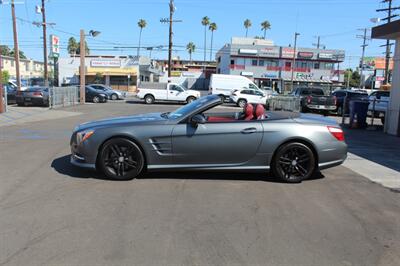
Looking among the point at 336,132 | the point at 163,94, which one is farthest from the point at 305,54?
the point at 336,132

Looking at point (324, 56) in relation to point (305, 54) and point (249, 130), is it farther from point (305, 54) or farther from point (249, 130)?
point (249, 130)

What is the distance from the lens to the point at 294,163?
22.5 feet

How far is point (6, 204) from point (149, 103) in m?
28.7

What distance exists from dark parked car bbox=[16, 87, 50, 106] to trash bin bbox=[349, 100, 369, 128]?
705 inches

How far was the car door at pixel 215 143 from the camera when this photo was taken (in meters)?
6.68

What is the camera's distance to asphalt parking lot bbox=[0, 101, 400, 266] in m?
3.98

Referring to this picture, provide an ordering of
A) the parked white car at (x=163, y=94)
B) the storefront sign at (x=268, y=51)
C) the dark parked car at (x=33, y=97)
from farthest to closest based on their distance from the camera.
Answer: the storefront sign at (x=268, y=51)
the parked white car at (x=163, y=94)
the dark parked car at (x=33, y=97)

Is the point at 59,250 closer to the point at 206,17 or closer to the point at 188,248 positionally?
the point at 188,248

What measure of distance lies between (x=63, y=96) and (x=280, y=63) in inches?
2282

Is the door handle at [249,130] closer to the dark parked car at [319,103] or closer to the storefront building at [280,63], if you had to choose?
the dark parked car at [319,103]

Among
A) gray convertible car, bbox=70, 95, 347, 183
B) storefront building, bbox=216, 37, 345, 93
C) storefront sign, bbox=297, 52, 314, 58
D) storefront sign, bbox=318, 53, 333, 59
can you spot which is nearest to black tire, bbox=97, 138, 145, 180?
gray convertible car, bbox=70, 95, 347, 183

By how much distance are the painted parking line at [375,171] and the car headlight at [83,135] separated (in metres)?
4.93

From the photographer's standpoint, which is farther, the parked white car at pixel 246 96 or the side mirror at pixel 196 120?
the parked white car at pixel 246 96

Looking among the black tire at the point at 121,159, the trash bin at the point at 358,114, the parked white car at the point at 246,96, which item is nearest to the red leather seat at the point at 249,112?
the black tire at the point at 121,159
